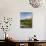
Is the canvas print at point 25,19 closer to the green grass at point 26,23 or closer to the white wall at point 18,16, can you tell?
the green grass at point 26,23

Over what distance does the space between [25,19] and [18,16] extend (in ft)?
0.91

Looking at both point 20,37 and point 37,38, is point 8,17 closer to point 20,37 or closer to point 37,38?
point 20,37

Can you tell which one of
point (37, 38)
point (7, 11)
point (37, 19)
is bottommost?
point (37, 38)

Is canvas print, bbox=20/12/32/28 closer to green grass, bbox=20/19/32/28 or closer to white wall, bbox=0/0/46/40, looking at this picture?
green grass, bbox=20/19/32/28

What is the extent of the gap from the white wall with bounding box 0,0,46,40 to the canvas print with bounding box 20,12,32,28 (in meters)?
0.11

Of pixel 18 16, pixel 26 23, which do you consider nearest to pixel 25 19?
pixel 26 23

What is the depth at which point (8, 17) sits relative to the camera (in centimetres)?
481

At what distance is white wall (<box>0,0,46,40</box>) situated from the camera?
479 centimetres

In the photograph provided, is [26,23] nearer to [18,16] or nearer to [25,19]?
[25,19]

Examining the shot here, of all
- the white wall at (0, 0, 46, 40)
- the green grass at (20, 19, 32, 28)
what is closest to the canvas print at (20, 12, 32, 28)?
the green grass at (20, 19, 32, 28)

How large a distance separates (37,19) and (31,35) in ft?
2.08

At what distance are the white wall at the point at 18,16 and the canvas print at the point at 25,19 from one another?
0.36ft

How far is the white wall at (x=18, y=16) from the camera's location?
15.7ft

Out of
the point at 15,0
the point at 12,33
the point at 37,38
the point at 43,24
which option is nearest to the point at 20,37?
the point at 12,33
